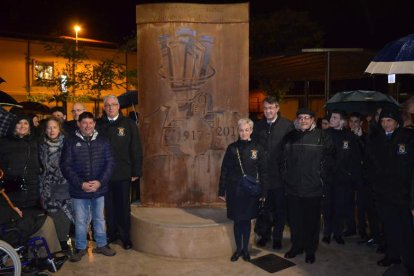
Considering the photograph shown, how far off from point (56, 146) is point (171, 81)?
6.07 feet

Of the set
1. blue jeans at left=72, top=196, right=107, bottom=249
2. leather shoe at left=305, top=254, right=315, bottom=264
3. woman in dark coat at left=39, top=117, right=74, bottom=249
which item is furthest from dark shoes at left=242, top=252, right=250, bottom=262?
woman in dark coat at left=39, top=117, right=74, bottom=249

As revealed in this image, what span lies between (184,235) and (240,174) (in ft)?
3.47

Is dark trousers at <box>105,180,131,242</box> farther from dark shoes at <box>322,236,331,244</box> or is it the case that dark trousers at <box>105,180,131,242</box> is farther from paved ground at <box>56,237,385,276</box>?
dark shoes at <box>322,236,331,244</box>

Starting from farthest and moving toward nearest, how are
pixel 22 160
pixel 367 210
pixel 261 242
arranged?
pixel 367 210
pixel 261 242
pixel 22 160

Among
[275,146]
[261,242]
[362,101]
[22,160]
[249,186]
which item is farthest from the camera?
[362,101]

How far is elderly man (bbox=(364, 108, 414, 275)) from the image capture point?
445 centimetres

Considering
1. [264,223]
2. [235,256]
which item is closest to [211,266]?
[235,256]

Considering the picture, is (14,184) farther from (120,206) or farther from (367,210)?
(367,210)

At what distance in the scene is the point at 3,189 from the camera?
4328 millimetres

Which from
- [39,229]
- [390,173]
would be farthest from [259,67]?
[39,229]

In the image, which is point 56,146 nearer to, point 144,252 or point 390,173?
point 144,252

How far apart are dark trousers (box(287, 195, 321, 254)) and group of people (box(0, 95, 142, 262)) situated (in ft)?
7.08

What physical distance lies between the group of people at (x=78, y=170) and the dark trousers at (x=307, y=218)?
2.16 meters

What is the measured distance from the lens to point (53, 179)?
5.15 metres
